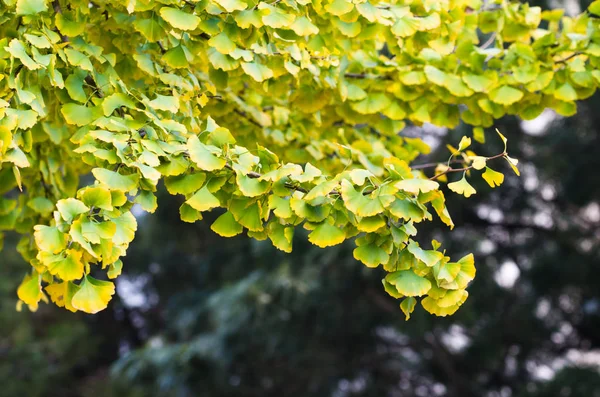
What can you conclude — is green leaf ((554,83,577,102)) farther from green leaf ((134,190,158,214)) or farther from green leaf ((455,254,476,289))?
green leaf ((134,190,158,214))

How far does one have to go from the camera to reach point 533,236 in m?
4.83

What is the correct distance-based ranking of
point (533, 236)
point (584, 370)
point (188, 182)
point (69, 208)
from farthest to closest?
point (533, 236), point (584, 370), point (188, 182), point (69, 208)

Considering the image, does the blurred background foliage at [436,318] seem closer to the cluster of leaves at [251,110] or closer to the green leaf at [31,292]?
the cluster of leaves at [251,110]

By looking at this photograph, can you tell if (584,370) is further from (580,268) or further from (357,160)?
(357,160)

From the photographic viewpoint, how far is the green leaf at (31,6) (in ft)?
3.49

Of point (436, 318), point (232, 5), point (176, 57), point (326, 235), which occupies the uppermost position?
point (232, 5)

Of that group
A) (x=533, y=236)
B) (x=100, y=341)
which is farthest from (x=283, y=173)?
(x=100, y=341)

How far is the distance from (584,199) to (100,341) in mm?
5556

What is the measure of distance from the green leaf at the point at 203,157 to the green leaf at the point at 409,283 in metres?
0.28

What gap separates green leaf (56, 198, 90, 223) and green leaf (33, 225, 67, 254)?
2 cm

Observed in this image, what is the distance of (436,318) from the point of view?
4.60 meters

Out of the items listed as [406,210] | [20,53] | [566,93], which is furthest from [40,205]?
[566,93]

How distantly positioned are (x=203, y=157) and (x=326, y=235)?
0.65 ft

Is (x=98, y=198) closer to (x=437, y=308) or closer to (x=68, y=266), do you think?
(x=68, y=266)
